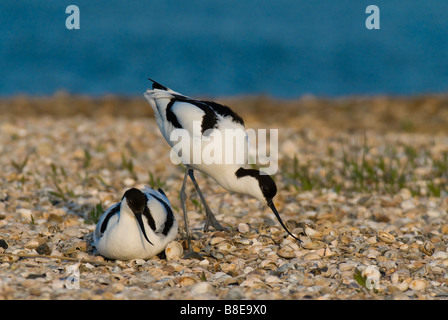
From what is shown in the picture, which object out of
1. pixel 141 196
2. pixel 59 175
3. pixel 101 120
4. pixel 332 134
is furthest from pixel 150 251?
pixel 101 120

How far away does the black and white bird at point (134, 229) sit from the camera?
12.7 feet

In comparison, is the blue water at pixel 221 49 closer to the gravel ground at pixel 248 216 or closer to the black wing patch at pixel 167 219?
the gravel ground at pixel 248 216

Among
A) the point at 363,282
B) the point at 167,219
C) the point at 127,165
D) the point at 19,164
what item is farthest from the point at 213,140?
the point at 19,164

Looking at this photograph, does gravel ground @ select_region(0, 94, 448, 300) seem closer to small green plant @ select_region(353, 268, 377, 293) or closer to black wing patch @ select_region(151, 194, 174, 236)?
small green plant @ select_region(353, 268, 377, 293)

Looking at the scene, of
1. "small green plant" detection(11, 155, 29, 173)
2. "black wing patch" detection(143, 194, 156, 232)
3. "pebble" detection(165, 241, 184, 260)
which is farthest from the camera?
"small green plant" detection(11, 155, 29, 173)

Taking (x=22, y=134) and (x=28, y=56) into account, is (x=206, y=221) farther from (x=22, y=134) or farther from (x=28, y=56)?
(x=28, y=56)

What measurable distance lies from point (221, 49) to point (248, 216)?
16.5m

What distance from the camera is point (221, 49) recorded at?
832 inches

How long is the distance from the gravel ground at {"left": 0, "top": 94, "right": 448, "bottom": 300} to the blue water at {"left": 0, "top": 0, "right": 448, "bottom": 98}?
29.6 feet

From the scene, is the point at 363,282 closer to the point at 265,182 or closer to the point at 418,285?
the point at 418,285

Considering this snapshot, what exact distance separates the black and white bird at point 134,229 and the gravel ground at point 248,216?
10cm

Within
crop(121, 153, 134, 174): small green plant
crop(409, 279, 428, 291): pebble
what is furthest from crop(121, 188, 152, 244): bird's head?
crop(121, 153, 134, 174): small green plant

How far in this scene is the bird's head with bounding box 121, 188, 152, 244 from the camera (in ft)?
12.6
